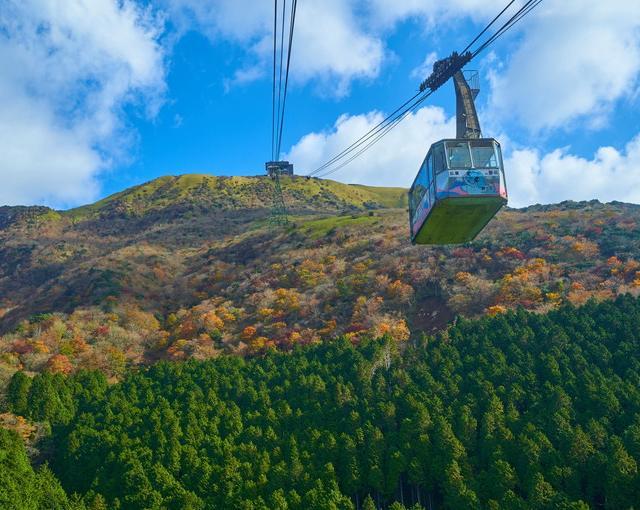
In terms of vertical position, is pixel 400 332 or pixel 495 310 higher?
pixel 495 310

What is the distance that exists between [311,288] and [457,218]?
76.3m

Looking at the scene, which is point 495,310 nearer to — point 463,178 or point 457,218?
point 457,218

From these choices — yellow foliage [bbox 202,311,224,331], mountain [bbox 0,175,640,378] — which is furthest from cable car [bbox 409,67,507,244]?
yellow foliage [bbox 202,311,224,331]

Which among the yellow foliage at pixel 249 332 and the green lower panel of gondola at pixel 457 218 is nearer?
the green lower panel of gondola at pixel 457 218

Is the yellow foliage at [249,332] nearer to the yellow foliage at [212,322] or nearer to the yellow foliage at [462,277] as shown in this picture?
the yellow foliage at [212,322]

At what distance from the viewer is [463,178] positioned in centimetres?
2769

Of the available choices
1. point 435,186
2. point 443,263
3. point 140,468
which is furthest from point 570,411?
point 443,263

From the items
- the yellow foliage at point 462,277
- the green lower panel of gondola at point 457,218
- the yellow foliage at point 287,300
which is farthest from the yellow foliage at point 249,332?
the green lower panel of gondola at point 457,218

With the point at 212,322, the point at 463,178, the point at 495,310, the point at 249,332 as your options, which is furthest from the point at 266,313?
the point at 463,178

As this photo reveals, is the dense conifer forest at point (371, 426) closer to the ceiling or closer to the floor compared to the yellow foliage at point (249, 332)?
closer to the floor

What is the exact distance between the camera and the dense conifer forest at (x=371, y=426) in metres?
48.2

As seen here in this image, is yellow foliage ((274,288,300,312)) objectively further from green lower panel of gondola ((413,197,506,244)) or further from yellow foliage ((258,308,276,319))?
green lower panel of gondola ((413,197,506,244))

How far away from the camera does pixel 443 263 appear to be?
102 metres

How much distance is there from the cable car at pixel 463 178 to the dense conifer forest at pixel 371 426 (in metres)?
26.5
